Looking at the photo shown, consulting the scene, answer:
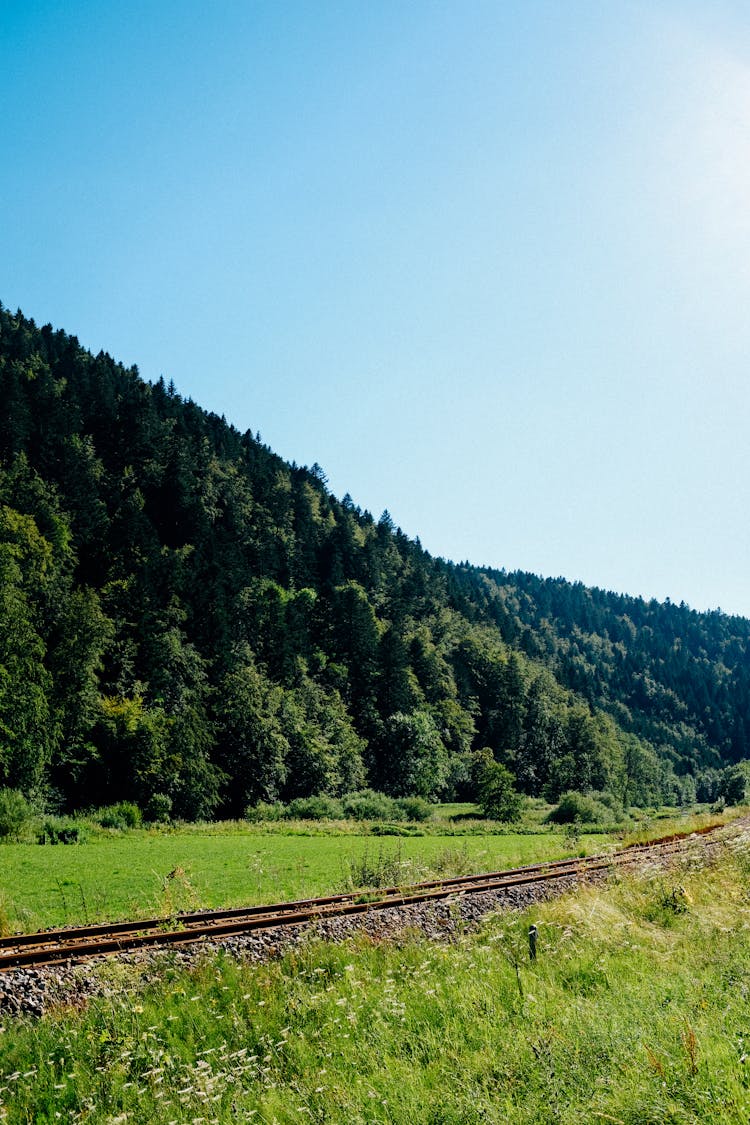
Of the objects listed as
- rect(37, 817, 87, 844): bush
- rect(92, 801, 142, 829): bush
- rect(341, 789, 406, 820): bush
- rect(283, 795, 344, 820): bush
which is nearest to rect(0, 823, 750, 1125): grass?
rect(37, 817, 87, 844): bush

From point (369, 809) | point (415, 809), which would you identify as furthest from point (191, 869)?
point (415, 809)

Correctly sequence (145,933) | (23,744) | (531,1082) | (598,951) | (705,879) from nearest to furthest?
(531,1082), (598,951), (145,933), (705,879), (23,744)

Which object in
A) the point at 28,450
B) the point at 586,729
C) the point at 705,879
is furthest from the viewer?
the point at 586,729

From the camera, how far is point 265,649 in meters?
89.2

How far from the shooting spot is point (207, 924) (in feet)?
43.4

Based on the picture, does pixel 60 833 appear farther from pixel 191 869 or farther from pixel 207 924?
pixel 207 924

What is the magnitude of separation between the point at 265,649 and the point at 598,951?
82.3 metres

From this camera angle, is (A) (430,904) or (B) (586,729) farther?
(B) (586,729)

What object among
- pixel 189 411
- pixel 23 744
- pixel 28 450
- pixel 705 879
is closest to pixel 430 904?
pixel 705 879

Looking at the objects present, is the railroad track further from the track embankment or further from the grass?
the grass

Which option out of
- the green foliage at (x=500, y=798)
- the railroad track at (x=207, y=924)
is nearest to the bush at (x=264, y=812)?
the green foliage at (x=500, y=798)

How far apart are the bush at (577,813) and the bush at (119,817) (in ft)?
137

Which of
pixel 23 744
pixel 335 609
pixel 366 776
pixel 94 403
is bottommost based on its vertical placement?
pixel 366 776

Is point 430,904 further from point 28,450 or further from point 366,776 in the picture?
point 28,450
